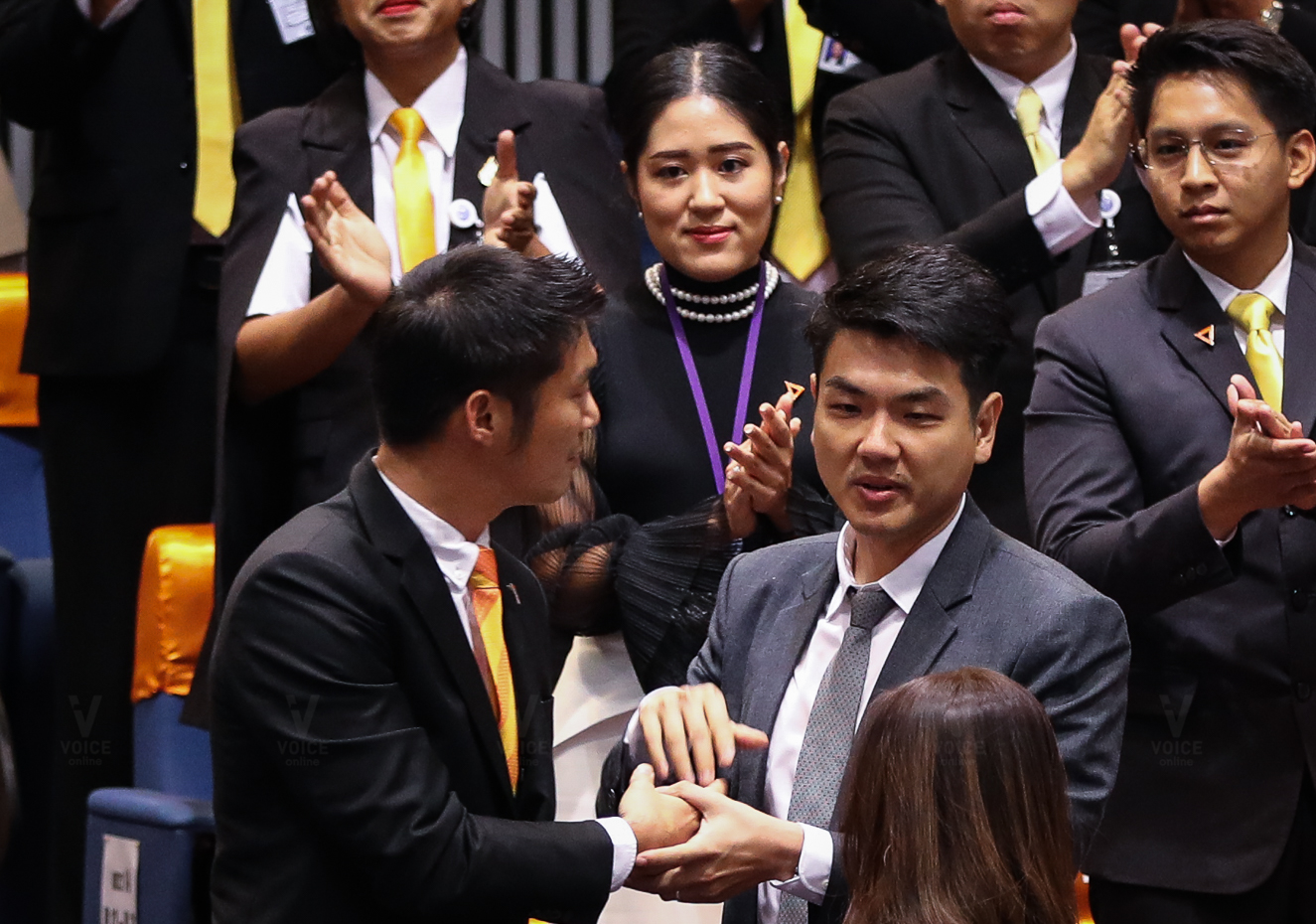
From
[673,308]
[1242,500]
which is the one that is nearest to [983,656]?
[1242,500]

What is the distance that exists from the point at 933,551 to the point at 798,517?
2.15ft

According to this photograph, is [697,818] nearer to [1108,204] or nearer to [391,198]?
[391,198]

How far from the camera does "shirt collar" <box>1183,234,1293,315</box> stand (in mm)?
3084

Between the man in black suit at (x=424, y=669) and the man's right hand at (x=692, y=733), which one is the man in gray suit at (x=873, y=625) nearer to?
the man's right hand at (x=692, y=733)

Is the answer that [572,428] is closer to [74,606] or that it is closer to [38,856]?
[74,606]

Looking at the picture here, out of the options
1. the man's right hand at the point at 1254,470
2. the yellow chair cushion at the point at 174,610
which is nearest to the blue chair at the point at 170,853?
the yellow chair cushion at the point at 174,610

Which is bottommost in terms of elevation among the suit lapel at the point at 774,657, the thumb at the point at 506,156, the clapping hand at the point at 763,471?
the suit lapel at the point at 774,657

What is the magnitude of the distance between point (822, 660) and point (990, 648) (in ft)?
0.78

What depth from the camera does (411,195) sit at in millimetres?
3568

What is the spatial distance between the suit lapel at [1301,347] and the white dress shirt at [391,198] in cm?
125

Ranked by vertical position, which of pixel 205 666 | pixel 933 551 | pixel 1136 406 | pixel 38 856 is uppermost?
pixel 1136 406

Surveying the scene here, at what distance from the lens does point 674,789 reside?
246cm

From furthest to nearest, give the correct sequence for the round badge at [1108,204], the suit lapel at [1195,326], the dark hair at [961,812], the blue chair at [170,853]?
the round badge at [1108,204], the blue chair at [170,853], the suit lapel at [1195,326], the dark hair at [961,812]

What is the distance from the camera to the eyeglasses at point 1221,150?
3062 millimetres
